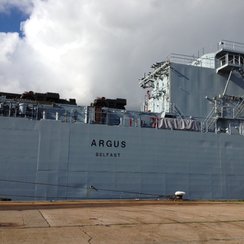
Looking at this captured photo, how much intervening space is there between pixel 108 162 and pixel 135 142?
171 centimetres

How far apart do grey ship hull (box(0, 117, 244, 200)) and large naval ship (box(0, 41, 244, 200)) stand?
0.04 meters

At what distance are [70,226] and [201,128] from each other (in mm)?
12409

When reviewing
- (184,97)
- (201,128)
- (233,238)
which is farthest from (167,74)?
(233,238)

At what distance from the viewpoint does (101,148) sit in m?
17.0

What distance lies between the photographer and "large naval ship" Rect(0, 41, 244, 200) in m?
16.0

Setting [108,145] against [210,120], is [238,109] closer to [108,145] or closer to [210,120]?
[210,120]

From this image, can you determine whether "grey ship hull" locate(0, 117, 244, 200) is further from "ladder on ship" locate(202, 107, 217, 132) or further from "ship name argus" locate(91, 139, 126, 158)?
"ladder on ship" locate(202, 107, 217, 132)

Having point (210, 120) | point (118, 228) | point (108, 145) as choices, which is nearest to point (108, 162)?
point (108, 145)

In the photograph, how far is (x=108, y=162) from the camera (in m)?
17.0

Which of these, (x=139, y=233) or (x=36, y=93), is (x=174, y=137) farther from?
(x=139, y=233)

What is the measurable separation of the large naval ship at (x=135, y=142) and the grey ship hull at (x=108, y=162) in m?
0.04

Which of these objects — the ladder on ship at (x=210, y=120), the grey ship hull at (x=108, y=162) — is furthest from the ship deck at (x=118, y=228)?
the ladder on ship at (x=210, y=120)

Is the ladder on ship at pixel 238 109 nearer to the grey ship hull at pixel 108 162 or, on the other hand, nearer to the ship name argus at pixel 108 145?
the grey ship hull at pixel 108 162

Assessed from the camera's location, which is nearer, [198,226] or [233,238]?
[233,238]
